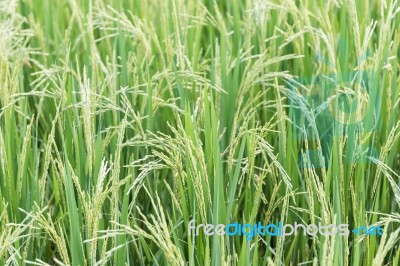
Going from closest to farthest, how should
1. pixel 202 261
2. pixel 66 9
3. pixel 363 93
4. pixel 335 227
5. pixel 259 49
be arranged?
pixel 335 227, pixel 202 261, pixel 363 93, pixel 259 49, pixel 66 9

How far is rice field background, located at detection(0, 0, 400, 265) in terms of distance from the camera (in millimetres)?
1388

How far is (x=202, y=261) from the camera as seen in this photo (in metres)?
1.41

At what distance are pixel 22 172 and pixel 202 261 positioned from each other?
43cm

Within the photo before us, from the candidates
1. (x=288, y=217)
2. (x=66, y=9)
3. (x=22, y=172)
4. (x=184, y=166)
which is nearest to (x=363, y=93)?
(x=288, y=217)

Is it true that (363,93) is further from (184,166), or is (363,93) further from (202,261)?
(202,261)

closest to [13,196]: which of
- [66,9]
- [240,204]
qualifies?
[240,204]

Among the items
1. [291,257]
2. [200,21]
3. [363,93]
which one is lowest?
[291,257]

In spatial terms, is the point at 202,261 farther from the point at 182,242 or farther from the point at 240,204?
the point at 240,204

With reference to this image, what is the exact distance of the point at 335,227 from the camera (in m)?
1.31

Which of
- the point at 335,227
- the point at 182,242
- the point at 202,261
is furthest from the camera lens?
the point at 182,242

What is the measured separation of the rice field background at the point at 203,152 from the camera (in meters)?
1.39

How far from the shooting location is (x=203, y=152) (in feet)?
4.89

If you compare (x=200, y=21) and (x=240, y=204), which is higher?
(x=200, y=21)

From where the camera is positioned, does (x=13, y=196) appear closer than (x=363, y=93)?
Yes
